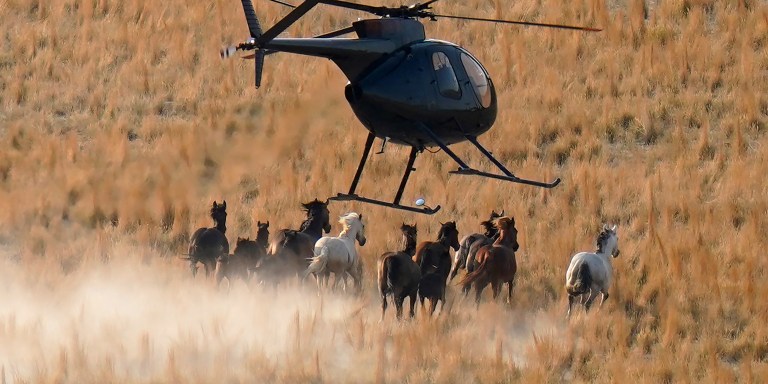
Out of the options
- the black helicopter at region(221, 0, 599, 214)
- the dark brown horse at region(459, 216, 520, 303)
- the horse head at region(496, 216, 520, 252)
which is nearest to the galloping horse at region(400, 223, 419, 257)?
the dark brown horse at region(459, 216, 520, 303)

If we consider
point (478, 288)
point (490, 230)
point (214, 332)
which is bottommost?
point (214, 332)

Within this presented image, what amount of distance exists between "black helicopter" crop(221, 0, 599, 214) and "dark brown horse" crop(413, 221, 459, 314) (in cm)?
126

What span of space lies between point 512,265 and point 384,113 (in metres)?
2.89

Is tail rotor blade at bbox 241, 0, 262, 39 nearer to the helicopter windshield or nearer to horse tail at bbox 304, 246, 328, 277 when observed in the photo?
the helicopter windshield

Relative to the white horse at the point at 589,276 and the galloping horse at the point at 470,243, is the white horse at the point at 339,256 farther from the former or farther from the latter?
the white horse at the point at 589,276

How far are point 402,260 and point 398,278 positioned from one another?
20 centimetres

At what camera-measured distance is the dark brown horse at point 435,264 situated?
57.8ft

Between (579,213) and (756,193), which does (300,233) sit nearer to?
(579,213)

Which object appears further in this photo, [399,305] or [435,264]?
[435,264]

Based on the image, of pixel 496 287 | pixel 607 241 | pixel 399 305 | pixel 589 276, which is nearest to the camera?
pixel 399 305

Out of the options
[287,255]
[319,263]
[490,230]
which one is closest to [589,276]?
[490,230]

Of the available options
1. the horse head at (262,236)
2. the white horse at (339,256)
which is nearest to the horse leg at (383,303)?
the white horse at (339,256)

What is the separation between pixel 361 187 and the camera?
23.9m

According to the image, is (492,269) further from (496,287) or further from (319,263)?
(319,263)
